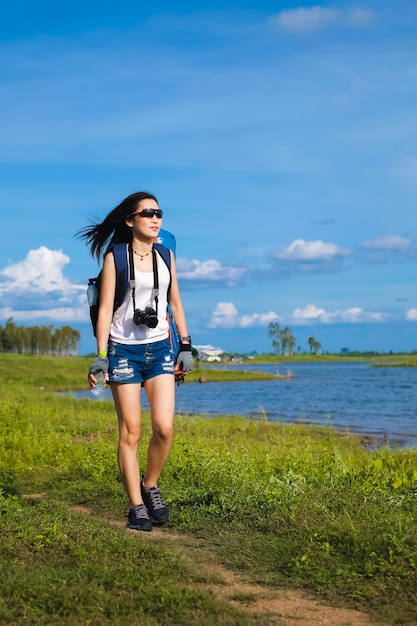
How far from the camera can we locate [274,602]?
167 inches

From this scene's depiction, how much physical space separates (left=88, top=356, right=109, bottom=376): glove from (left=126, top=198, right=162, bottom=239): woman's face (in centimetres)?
Result: 102

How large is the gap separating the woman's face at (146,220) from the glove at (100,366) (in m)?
1.02

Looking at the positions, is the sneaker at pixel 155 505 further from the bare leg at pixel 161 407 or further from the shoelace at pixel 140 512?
the bare leg at pixel 161 407

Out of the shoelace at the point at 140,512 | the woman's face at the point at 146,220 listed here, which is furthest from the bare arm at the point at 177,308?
the shoelace at the point at 140,512

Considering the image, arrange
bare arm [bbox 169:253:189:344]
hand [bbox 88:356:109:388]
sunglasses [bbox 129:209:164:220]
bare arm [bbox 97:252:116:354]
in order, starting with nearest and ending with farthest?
1. hand [bbox 88:356:109:388]
2. bare arm [bbox 97:252:116:354]
3. sunglasses [bbox 129:209:164:220]
4. bare arm [bbox 169:253:189:344]

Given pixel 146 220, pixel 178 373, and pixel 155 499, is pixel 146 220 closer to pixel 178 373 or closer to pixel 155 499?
pixel 178 373

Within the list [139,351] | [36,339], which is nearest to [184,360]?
[139,351]

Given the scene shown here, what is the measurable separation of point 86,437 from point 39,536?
7.44m

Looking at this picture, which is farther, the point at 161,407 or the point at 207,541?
the point at 161,407

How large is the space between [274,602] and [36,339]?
11284 cm

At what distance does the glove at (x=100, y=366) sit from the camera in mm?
5727

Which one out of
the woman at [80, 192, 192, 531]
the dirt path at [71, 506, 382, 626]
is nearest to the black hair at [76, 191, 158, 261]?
the woman at [80, 192, 192, 531]

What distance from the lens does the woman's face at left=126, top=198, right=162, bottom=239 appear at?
6.05 m

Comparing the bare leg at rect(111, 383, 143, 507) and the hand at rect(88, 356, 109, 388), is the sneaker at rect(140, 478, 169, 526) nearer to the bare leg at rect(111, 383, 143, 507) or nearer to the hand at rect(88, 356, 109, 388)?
the bare leg at rect(111, 383, 143, 507)
